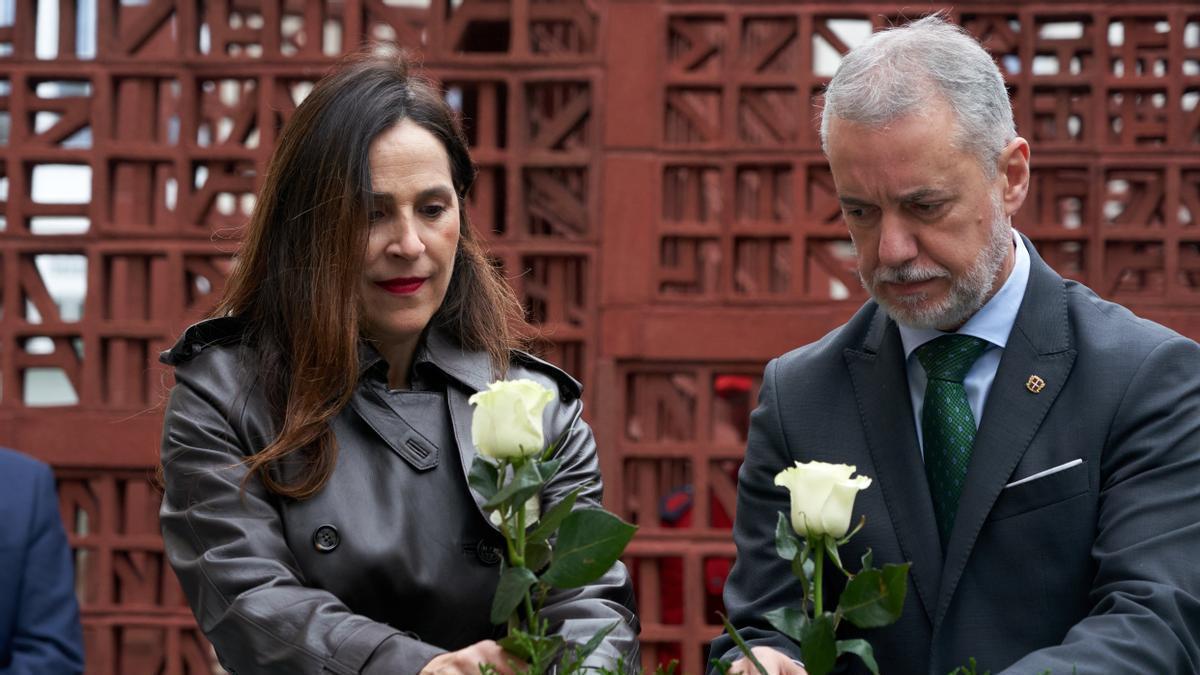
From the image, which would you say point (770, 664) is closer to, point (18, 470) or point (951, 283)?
point (951, 283)

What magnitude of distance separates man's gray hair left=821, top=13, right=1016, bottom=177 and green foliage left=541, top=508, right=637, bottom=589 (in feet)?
2.38

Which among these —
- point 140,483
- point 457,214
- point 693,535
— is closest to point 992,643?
point 457,214

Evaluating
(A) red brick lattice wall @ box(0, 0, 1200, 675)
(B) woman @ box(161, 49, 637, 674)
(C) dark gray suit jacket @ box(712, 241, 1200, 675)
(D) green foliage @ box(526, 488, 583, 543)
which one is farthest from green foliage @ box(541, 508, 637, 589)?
(A) red brick lattice wall @ box(0, 0, 1200, 675)

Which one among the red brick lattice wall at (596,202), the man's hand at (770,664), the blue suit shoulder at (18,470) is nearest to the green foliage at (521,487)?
the man's hand at (770,664)

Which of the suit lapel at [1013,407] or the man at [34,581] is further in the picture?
the man at [34,581]

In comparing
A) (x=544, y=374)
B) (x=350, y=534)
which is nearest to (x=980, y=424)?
(x=544, y=374)

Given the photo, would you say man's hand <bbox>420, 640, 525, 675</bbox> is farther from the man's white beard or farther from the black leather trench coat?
the man's white beard

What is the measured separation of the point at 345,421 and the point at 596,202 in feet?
7.00

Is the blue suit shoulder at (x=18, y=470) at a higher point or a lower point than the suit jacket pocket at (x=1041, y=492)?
lower

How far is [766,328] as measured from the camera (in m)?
4.53

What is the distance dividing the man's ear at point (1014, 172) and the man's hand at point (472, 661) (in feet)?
3.15

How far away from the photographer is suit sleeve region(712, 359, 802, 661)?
7.97ft

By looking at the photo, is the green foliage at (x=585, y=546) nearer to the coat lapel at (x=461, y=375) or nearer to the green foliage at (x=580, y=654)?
the green foliage at (x=580, y=654)

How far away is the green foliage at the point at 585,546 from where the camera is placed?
1.90m
